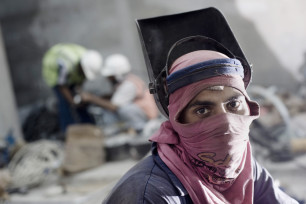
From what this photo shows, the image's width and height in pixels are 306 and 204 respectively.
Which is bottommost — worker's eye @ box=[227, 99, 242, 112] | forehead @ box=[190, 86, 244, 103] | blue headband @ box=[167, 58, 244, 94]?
worker's eye @ box=[227, 99, 242, 112]

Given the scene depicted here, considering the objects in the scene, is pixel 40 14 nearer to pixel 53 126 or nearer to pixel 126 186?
pixel 53 126

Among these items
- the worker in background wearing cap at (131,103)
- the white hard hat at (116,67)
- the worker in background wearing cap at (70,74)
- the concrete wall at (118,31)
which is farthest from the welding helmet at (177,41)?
the white hard hat at (116,67)

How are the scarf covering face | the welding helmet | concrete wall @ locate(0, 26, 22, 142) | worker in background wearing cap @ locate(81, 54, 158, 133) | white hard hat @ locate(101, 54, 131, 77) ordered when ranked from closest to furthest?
the scarf covering face, the welding helmet, worker in background wearing cap @ locate(81, 54, 158, 133), white hard hat @ locate(101, 54, 131, 77), concrete wall @ locate(0, 26, 22, 142)

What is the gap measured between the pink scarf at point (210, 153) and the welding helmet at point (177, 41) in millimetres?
154

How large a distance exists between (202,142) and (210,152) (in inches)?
2.0

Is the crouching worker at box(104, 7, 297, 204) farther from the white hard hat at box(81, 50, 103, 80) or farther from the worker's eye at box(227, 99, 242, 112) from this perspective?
the white hard hat at box(81, 50, 103, 80)

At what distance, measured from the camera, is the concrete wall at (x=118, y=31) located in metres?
5.91

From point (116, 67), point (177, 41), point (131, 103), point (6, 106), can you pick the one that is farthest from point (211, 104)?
point (6, 106)

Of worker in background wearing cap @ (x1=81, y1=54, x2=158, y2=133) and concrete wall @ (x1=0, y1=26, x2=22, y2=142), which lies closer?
worker in background wearing cap @ (x1=81, y1=54, x2=158, y2=133)

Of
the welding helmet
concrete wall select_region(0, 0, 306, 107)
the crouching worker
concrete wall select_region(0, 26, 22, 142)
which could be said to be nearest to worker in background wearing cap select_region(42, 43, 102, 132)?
concrete wall select_region(0, 0, 306, 107)

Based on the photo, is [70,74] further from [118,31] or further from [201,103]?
[201,103]

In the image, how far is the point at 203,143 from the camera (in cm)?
170

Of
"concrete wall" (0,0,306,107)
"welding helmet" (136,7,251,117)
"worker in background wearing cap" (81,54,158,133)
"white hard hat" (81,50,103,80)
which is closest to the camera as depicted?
"welding helmet" (136,7,251,117)

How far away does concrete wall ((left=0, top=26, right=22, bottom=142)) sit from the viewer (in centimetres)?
769
